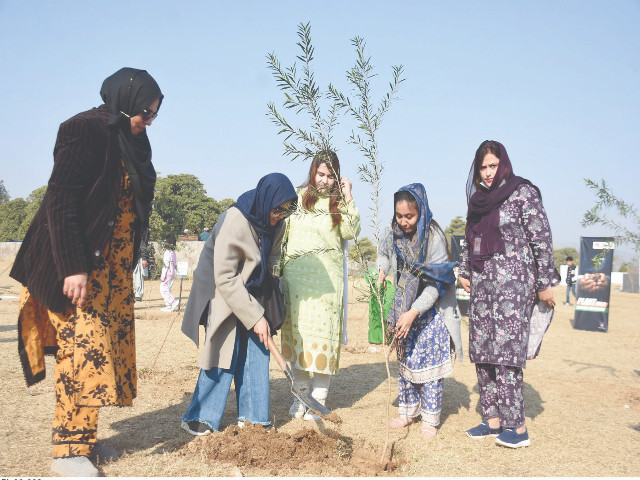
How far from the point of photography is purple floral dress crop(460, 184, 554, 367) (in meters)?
3.77

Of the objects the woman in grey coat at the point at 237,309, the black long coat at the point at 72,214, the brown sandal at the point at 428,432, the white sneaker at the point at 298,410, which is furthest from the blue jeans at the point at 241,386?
the black long coat at the point at 72,214

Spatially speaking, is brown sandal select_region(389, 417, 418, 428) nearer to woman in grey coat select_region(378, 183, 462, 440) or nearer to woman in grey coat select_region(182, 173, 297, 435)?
woman in grey coat select_region(378, 183, 462, 440)

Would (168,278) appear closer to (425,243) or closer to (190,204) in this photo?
(425,243)

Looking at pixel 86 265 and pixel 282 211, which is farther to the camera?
pixel 282 211

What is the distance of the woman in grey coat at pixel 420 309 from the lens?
13.1ft

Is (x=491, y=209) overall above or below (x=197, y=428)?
above

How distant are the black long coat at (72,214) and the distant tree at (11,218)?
50965 mm

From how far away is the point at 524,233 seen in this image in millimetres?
3838

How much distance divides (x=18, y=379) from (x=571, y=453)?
4.98 metres

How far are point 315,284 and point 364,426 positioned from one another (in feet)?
3.92

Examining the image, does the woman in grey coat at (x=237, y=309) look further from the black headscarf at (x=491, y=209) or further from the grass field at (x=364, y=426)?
the black headscarf at (x=491, y=209)

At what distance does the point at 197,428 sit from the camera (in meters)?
3.71

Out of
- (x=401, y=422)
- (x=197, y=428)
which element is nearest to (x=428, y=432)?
(x=401, y=422)

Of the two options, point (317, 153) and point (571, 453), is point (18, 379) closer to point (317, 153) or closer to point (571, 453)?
point (317, 153)
